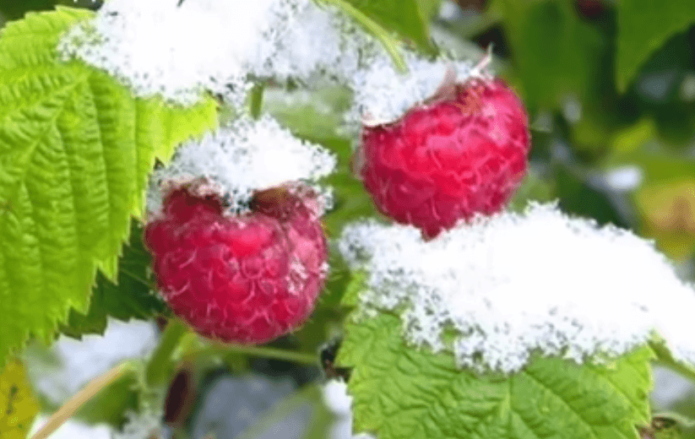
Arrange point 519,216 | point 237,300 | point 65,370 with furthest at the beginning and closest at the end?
point 65,370 → point 519,216 → point 237,300

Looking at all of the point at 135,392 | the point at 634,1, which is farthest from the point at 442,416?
the point at 634,1

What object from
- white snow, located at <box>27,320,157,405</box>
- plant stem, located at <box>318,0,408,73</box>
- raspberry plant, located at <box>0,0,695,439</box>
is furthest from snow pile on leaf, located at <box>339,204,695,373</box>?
white snow, located at <box>27,320,157,405</box>

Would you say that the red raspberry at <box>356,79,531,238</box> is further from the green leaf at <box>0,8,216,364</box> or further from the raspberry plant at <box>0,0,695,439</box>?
the green leaf at <box>0,8,216,364</box>

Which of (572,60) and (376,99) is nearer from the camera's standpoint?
(376,99)

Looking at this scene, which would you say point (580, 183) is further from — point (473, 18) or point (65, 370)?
point (65, 370)

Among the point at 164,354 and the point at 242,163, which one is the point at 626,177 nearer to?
the point at 164,354

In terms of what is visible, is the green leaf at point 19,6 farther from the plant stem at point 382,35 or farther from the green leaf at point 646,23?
the green leaf at point 646,23

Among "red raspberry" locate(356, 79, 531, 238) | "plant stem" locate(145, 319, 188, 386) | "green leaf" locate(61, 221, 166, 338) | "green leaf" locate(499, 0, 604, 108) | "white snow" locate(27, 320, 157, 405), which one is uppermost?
"green leaf" locate(499, 0, 604, 108)
